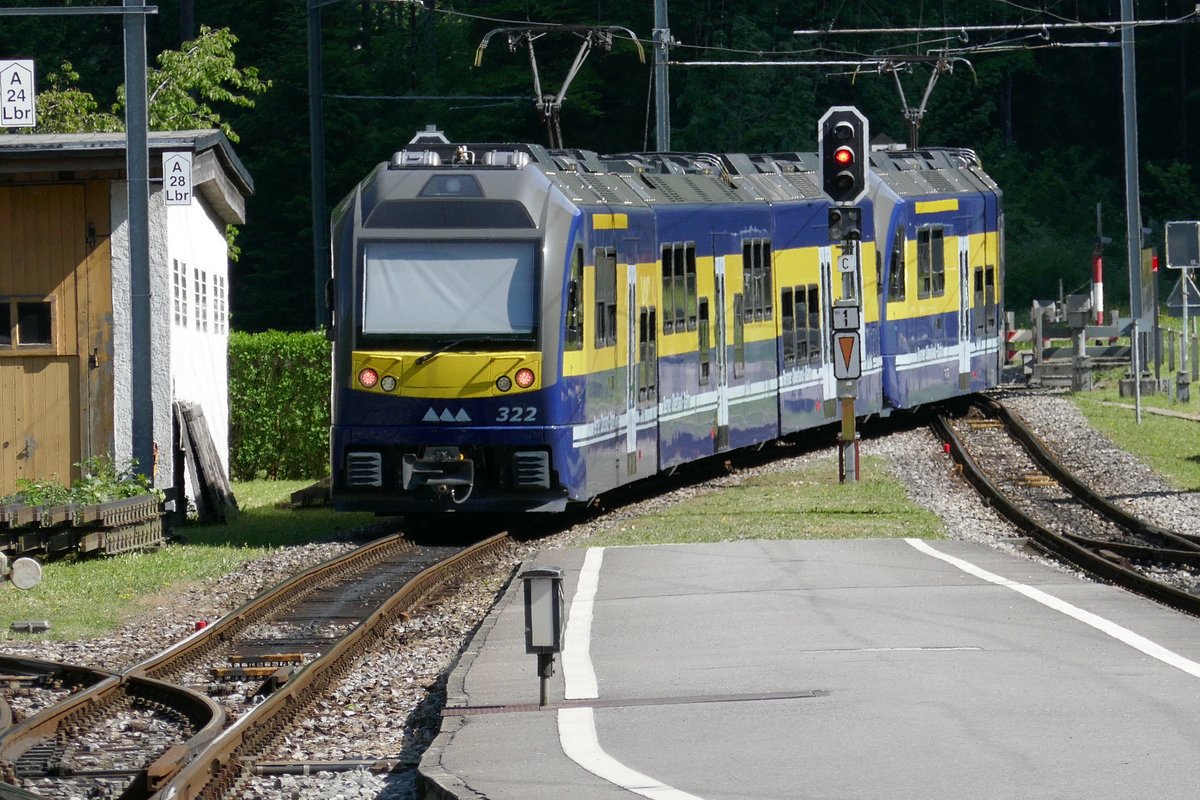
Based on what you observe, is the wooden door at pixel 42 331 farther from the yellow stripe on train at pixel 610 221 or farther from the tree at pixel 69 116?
the tree at pixel 69 116

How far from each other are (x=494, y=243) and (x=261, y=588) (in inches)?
158

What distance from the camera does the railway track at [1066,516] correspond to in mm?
15695

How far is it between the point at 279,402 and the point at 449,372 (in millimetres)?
12292

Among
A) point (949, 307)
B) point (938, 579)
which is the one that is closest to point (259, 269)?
point (949, 307)

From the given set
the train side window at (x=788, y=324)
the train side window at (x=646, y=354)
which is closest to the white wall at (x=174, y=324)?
the train side window at (x=646, y=354)

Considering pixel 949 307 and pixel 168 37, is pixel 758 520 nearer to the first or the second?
pixel 949 307

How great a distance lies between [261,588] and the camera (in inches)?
629

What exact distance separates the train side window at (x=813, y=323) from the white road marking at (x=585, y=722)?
1198 centimetres

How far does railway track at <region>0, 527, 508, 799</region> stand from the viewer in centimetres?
910

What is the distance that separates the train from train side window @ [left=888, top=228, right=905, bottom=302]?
115 inches

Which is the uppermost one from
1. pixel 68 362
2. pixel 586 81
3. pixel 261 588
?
pixel 586 81

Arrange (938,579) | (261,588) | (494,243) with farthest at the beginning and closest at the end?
(494,243)
(261,588)
(938,579)

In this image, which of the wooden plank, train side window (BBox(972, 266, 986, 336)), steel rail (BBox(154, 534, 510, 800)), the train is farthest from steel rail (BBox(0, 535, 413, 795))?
train side window (BBox(972, 266, 986, 336))

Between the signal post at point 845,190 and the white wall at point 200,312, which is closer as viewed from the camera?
the signal post at point 845,190
